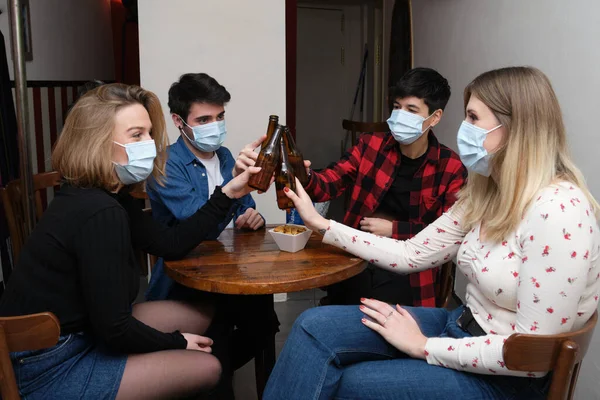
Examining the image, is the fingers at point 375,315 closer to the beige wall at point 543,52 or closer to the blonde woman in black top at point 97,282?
the blonde woman in black top at point 97,282

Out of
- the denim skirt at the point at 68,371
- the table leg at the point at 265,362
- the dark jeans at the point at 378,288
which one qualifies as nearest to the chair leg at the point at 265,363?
the table leg at the point at 265,362

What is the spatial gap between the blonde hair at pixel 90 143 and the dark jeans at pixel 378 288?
3.48ft

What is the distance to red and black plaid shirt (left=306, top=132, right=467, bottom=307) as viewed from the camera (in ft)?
6.97

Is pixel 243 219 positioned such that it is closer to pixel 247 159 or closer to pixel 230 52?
pixel 247 159

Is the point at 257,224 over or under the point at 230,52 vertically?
under

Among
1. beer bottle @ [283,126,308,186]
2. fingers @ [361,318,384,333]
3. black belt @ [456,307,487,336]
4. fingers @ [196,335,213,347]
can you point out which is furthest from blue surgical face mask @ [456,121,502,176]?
fingers @ [196,335,213,347]

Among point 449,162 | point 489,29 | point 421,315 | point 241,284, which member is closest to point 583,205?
point 421,315

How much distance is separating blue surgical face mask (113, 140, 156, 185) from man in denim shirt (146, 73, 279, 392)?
0.40 m

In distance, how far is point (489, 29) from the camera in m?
3.00

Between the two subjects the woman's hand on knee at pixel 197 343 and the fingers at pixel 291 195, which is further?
the fingers at pixel 291 195

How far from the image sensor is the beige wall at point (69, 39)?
3.74 meters

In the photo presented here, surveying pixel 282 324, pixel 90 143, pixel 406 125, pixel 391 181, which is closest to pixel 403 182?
pixel 391 181

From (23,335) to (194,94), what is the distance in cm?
121

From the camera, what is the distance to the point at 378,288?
216 cm
